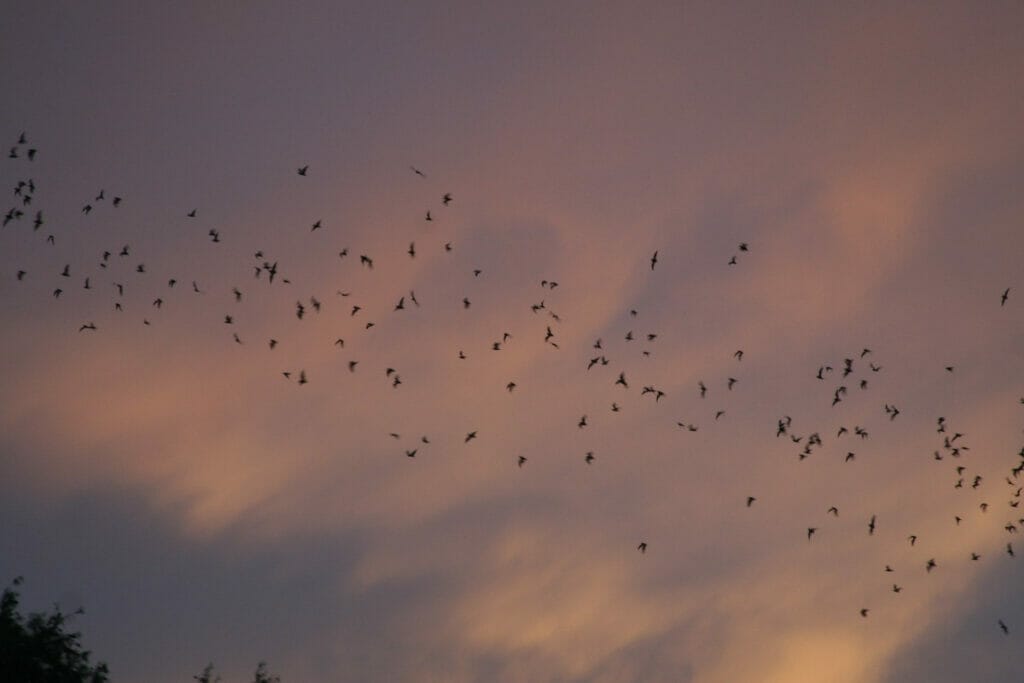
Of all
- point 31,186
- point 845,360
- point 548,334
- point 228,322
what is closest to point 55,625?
point 228,322

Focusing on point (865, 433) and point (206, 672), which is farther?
point (206, 672)

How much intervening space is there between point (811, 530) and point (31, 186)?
33.0 m

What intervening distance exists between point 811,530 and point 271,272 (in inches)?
945

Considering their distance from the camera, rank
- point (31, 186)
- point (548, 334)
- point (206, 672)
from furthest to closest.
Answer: point (206, 672), point (548, 334), point (31, 186)

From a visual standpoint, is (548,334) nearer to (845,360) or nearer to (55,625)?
(845,360)

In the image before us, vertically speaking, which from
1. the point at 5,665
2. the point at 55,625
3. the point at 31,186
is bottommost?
the point at 5,665

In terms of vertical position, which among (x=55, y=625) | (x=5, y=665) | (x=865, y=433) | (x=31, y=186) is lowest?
(x=5, y=665)

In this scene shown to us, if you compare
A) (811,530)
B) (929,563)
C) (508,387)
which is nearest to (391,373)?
(508,387)

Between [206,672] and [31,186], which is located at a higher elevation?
[31,186]

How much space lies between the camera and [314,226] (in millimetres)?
37094

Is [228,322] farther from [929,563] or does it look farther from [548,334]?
[929,563]

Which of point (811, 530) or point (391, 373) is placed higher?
point (391, 373)

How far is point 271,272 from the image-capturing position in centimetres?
3566

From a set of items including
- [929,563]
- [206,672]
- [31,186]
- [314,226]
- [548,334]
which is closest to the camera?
[31,186]
